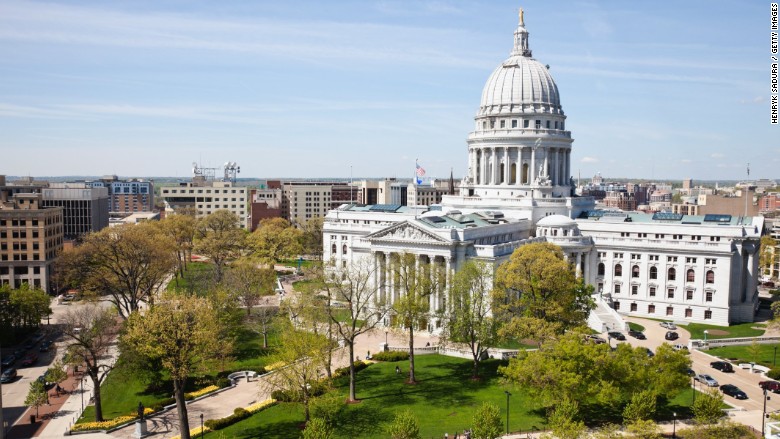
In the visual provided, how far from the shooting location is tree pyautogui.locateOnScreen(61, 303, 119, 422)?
186 feet

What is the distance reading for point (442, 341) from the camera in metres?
72.1

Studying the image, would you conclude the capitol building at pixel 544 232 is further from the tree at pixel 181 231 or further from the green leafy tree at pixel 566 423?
the tree at pixel 181 231

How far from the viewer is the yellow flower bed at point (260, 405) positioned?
59.5 metres

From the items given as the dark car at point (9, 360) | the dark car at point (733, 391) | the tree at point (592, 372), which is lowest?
the dark car at point (9, 360)

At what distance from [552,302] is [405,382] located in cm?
1840

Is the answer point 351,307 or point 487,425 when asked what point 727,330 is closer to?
point 351,307

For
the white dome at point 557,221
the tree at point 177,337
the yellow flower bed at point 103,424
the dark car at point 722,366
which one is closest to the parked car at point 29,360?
the yellow flower bed at point 103,424

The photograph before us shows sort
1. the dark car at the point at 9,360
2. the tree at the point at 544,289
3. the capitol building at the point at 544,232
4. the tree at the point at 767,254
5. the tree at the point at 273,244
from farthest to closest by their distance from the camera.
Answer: the tree at the point at 767,254 < the tree at the point at 273,244 < the capitol building at the point at 544,232 < the dark car at the point at 9,360 < the tree at the point at 544,289

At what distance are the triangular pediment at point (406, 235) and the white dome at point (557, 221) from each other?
2439 cm

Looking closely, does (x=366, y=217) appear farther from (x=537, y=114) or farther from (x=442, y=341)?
(x=442, y=341)

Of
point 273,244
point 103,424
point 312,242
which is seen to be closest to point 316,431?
point 103,424

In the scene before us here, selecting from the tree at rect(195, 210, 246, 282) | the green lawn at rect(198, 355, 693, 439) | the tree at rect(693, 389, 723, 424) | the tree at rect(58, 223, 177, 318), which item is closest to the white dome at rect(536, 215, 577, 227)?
the green lawn at rect(198, 355, 693, 439)

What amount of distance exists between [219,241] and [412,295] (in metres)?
52.2

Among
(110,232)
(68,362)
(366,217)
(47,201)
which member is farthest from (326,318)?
(47,201)
